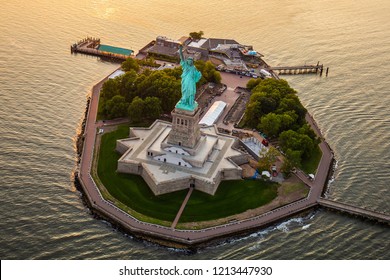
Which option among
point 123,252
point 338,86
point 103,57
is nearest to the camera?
point 123,252

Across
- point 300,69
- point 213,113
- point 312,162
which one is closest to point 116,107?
point 213,113

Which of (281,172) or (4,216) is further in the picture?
(281,172)

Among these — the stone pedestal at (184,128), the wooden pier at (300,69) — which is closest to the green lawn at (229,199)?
the stone pedestal at (184,128)

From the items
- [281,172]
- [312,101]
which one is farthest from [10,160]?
[312,101]

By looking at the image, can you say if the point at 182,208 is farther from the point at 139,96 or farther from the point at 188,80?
the point at 139,96

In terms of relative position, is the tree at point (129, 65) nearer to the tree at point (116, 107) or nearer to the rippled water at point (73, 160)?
the rippled water at point (73, 160)

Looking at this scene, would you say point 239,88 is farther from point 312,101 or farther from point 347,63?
point 347,63
